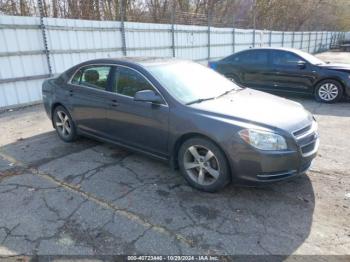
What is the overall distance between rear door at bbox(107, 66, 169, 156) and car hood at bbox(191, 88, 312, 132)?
21.3 inches

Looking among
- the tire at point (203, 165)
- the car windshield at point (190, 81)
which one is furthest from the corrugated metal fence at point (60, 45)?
the tire at point (203, 165)

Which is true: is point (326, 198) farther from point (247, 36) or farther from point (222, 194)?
point (247, 36)

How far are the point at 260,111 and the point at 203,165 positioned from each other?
3.08 ft

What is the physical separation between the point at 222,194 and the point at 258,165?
2.05 ft

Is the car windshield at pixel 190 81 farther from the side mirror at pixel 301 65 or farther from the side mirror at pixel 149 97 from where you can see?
the side mirror at pixel 301 65

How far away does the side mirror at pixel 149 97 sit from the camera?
3803mm

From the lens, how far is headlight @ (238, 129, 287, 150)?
320cm

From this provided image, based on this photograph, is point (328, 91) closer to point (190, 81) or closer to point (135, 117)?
point (190, 81)

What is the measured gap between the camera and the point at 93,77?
4824mm

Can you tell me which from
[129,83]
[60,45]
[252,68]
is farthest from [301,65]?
[60,45]

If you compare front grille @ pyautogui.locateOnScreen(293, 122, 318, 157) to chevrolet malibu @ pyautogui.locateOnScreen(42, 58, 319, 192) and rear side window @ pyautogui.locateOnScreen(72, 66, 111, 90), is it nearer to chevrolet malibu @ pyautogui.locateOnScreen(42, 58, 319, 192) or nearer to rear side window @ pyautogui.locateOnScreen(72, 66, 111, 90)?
chevrolet malibu @ pyautogui.locateOnScreen(42, 58, 319, 192)

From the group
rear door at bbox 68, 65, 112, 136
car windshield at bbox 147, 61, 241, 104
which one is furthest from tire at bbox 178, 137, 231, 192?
rear door at bbox 68, 65, 112, 136

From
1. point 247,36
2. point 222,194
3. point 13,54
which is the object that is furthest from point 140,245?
point 247,36

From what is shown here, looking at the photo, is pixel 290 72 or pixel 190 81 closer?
pixel 190 81
